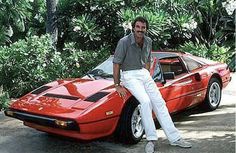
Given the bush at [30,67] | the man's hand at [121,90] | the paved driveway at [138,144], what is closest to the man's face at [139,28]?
the man's hand at [121,90]

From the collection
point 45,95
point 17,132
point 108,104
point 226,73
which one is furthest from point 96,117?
point 226,73

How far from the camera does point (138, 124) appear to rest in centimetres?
586

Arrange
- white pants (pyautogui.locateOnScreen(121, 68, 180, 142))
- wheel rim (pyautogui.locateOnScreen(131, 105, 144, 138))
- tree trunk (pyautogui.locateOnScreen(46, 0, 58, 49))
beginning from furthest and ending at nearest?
tree trunk (pyautogui.locateOnScreen(46, 0, 58, 49)) < wheel rim (pyautogui.locateOnScreen(131, 105, 144, 138)) < white pants (pyautogui.locateOnScreen(121, 68, 180, 142))

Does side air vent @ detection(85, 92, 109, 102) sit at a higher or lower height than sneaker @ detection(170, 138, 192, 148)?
higher

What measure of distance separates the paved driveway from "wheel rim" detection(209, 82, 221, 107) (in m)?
0.41

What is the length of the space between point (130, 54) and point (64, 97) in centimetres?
108

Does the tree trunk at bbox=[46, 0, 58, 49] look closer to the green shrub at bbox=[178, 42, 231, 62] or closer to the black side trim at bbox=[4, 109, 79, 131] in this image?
the green shrub at bbox=[178, 42, 231, 62]

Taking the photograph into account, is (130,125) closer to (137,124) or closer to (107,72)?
(137,124)

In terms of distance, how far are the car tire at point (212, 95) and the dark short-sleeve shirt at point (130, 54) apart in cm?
237

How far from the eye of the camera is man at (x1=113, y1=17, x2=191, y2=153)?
536cm

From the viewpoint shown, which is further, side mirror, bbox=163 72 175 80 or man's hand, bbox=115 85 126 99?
side mirror, bbox=163 72 175 80

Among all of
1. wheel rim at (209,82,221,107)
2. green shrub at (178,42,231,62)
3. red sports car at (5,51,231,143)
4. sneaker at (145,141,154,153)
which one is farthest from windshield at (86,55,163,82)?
green shrub at (178,42,231,62)

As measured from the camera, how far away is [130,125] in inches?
221

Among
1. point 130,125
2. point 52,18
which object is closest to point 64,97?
point 130,125
